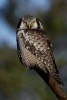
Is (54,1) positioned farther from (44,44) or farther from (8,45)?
(44,44)

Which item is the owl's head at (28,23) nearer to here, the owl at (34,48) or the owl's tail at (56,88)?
the owl at (34,48)

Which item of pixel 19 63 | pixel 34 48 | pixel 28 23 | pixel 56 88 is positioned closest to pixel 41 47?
pixel 34 48

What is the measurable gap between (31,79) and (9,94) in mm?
788

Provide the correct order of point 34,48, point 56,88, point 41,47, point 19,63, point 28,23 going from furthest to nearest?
point 19,63 → point 28,23 → point 34,48 → point 41,47 → point 56,88

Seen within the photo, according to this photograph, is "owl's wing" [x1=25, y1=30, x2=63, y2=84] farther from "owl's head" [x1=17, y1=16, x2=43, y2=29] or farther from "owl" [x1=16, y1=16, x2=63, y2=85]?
"owl's head" [x1=17, y1=16, x2=43, y2=29]

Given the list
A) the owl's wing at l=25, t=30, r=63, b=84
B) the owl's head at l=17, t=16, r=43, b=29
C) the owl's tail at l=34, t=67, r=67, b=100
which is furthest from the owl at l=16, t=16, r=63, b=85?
the owl's tail at l=34, t=67, r=67, b=100

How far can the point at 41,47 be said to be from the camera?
7.13m

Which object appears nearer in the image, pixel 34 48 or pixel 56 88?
pixel 56 88

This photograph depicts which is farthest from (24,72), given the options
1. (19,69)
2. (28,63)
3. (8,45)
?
(28,63)

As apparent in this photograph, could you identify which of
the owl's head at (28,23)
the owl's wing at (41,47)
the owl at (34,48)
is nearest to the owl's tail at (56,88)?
the owl's wing at (41,47)

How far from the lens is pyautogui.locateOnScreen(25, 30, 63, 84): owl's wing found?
686cm

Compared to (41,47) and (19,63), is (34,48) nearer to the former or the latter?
(41,47)

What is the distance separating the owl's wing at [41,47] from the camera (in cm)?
686

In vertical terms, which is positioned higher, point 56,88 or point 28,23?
point 28,23
